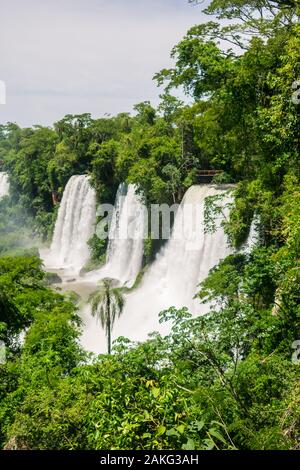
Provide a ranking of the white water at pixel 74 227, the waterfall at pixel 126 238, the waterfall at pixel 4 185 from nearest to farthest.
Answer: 1. the waterfall at pixel 126 238
2. the white water at pixel 74 227
3. the waterfall at pixel 4 185

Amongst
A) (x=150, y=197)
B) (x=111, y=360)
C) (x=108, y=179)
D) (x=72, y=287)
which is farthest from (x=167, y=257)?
(x=111, y=360)

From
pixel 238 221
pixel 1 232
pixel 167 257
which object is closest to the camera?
pixel 238 221

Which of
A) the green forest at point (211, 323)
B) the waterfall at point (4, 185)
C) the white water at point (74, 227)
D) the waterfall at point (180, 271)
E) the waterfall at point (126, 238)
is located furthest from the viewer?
the waterfall at point (4, 185)

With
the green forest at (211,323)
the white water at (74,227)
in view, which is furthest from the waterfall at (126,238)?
the white water at (74,227)

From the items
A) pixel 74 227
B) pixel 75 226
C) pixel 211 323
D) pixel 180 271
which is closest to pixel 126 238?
pixel 180 271

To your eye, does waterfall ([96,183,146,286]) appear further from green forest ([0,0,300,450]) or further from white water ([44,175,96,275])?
white water ([44,175,96,275])

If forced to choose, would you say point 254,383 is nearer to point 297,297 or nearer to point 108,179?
point 297,297

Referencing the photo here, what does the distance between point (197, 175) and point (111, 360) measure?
21936 millimetres

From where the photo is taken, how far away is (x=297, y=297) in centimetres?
992

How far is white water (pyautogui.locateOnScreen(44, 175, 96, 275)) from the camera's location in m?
36.0

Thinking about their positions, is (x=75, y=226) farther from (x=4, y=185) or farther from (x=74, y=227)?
(x=4, y=185)

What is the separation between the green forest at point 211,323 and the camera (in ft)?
18.1

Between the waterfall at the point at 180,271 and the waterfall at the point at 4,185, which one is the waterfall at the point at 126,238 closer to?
the waterfall at the point at 180,271

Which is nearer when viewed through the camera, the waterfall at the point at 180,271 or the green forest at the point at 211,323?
the green forest at the point at 211,323
